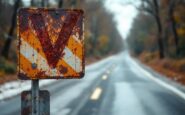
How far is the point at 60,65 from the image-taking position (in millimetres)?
5191

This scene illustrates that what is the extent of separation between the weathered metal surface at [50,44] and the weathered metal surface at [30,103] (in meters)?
0.20

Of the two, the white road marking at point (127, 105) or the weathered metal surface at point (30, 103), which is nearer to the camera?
the weathered metal surface at point (30, 103)

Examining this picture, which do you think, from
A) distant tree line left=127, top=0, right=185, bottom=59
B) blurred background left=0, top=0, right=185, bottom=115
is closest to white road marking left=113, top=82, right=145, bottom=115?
blurred background left=0, top=0, right=185, bottom=115

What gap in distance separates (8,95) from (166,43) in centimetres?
4424

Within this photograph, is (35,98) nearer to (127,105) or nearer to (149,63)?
(127,105)

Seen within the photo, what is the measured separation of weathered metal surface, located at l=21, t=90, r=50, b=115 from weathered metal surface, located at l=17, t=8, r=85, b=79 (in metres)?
0.20

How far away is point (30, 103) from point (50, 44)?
717 mm

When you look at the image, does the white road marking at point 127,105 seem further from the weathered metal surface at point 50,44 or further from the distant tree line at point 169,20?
the distant tree line at point 169,20

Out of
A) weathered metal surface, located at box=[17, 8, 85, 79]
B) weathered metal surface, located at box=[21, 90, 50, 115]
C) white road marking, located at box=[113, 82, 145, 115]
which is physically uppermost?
Result: weathered metal surface, located at box=[17, 8, 85, 79]

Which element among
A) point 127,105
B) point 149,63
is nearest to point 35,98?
Result: point 127,105

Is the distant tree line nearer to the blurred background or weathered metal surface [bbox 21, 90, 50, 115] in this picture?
the blurred background

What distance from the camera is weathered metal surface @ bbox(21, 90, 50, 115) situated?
16.9 ft

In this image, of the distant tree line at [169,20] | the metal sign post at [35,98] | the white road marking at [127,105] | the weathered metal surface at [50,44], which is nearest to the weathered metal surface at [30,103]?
the metal sign post at [35,98]

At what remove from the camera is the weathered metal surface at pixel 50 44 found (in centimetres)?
513
